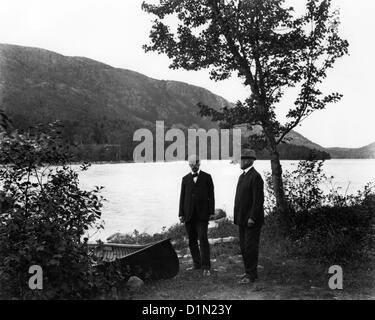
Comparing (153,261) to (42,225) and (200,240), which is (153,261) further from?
(42,225)

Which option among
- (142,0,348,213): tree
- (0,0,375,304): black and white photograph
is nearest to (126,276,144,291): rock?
(0,0,375,304): black and white photograph

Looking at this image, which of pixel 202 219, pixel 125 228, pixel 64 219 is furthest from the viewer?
pixel 125 228

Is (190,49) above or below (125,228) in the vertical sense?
above

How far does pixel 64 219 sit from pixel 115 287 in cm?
143

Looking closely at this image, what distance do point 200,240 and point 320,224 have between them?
3.67 metres

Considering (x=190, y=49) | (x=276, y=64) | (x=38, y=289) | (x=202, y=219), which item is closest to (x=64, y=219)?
(x=38, y=289)

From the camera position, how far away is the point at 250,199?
7547 millimetres

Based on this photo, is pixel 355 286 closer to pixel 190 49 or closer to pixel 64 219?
pixel 64 219

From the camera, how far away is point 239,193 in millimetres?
7645

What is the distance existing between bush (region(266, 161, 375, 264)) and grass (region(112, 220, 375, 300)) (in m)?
0.36

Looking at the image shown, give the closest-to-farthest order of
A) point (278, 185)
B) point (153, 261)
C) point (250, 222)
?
point (250, 222), point (153, 261), point (278, 185)

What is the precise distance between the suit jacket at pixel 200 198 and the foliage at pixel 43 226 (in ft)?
7.17

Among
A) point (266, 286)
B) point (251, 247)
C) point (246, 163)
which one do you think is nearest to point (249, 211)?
point (251, 247)
